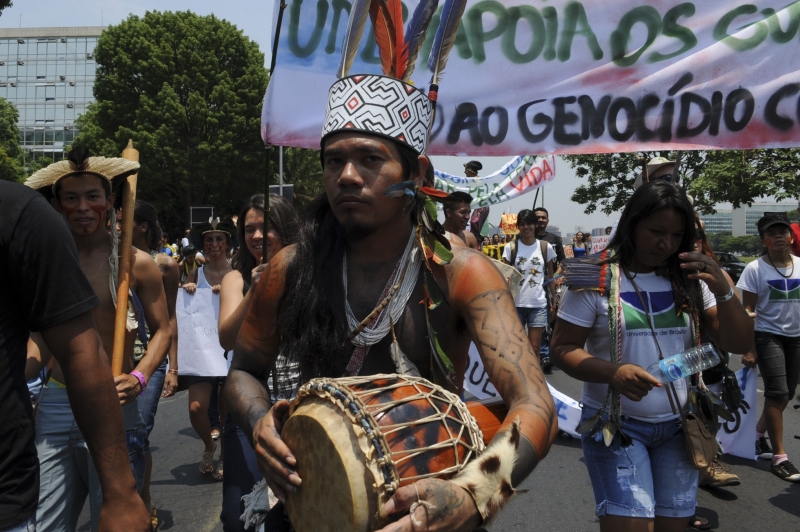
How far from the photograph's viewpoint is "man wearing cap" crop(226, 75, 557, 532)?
81.9 inches

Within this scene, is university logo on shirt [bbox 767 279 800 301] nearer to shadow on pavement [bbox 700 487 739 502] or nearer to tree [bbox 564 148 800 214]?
shadow on pavement [bbox 700 487 739 502]

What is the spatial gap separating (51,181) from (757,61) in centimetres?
350

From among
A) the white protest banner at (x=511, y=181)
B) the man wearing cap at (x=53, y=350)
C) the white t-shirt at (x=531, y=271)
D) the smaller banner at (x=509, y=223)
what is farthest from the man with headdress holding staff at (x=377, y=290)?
the smaller banner at (x=509, y=223)

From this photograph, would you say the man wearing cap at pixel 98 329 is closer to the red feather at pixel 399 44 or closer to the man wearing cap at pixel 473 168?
the red feather at pixel 399 44

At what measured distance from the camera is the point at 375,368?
2.25 meters

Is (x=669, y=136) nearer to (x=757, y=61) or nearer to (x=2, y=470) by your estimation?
(x=757, y=61)

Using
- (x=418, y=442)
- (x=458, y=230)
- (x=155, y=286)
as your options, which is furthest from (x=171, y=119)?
(x=418, y=442)

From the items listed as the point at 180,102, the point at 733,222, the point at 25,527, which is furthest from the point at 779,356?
the point at 733,222

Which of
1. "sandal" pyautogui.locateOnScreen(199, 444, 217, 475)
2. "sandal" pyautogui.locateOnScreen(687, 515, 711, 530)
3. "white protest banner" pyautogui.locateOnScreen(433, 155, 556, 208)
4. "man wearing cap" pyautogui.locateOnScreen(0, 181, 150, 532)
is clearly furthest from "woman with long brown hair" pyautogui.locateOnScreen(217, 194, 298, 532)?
"white protest banner" pyautogui.locateOnScreen(433, 155, 556, 208)

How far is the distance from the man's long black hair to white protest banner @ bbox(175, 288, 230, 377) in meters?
3.39

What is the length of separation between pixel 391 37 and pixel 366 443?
1366 mm

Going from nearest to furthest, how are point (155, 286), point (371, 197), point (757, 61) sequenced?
point (371, 197)
point (757, 61)
point (155, 286)

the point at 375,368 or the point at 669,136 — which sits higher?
the point at 669,136

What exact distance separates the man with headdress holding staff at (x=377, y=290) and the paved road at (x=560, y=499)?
2.15 m
